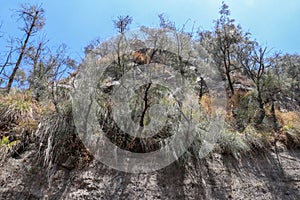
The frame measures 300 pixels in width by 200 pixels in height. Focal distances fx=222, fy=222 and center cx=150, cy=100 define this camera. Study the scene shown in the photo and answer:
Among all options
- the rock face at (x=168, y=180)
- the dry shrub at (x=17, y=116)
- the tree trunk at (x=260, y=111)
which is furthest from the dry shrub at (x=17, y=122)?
the tree trunk at (x=260, y=111)

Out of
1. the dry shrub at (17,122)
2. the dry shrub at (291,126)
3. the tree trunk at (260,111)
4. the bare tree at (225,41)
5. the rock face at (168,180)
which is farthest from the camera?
the bare tree at (225,41)

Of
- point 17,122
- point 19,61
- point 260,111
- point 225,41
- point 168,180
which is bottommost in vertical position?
point 168,180

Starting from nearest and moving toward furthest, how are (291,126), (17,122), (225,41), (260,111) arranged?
(17,122) < (291,126) < (260,111) < (225,41)

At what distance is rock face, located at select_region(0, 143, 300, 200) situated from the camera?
8.48 ft

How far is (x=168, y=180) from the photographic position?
3080 millimetres

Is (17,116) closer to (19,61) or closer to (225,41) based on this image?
(19,61)

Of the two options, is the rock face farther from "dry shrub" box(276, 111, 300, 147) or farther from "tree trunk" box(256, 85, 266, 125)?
"tree trunk" box(256, 85, 266, 125)

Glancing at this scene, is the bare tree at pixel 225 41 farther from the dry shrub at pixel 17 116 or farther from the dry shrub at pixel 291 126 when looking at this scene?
the dry shrub at pixel 17 116

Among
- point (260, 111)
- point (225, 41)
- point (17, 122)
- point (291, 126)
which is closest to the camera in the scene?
point (17, 122)

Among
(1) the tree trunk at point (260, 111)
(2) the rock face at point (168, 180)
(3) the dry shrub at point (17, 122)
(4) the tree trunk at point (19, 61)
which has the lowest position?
(2) the rock face at point (168, 180)

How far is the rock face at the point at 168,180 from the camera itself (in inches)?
102

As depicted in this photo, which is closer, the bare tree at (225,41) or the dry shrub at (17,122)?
the dry shrub at (17,122)

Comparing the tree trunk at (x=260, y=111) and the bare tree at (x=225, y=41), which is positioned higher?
the bare tree at (x=225, y=41)

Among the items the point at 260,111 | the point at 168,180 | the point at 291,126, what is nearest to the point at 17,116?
the point at 168,180
